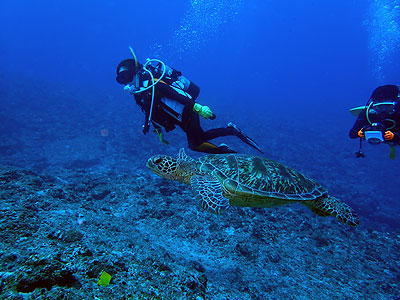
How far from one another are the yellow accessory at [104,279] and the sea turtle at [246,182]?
4.43 ft

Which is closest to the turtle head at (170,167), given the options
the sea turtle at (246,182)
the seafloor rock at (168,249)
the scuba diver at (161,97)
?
the sea turtle at (246,182)

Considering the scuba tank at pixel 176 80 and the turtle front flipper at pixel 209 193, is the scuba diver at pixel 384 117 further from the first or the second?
the scuba tank at pixel 176 80

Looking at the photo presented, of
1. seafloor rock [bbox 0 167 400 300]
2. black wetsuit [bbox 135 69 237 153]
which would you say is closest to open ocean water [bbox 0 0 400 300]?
seafloor rock [bbox 0 167 400 300]

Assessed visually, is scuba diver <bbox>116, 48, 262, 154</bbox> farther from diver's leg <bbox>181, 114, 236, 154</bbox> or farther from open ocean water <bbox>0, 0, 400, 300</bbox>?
open ocean water <bbox>0, 0, 400, 300</bbox>

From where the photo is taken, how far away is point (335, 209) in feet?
10.3

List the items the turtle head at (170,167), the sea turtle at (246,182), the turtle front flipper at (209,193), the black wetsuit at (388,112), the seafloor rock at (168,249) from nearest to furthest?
the seafloor rock at (168,249) → the turtle front flipper at (209,193) → the sea turtle at (246,182) → the turtle head at (170,167) → the black wetsuit at (388,112)

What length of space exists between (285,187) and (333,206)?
92cm

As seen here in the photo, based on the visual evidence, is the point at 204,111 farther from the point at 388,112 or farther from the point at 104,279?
the point at 388,112

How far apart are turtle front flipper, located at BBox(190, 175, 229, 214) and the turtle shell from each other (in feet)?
0.45

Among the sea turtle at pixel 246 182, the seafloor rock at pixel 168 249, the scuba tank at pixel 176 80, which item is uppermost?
the scuba tank at pixel 176 80

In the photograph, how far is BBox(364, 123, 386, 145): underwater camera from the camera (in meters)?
3.79

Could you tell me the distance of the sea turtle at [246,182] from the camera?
2908mm

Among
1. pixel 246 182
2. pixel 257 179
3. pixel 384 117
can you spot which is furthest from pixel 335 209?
pixel 384 117

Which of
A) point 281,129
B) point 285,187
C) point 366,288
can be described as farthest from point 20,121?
point 281,129
